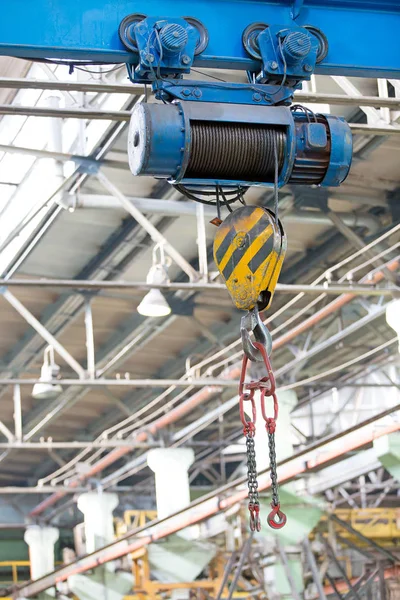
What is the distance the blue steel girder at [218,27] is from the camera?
6512 mm

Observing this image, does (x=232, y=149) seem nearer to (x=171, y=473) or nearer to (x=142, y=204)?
(x=142, y=204)

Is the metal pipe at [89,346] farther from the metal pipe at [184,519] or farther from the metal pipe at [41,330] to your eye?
the metal pipe at [184,519]

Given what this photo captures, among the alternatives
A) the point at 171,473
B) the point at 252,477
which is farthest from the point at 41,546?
the point at 252,477

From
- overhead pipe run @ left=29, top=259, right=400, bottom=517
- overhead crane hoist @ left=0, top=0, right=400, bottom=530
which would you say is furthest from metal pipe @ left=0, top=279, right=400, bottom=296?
overhead crane hoist @ left=0, top=0, right=400, bottom=530

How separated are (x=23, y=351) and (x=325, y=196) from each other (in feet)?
29.4

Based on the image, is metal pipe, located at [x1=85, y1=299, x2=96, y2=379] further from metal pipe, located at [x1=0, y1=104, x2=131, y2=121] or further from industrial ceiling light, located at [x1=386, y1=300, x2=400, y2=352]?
metal pipe, located at [x1=0, y1=104, x2=131, y2=121]

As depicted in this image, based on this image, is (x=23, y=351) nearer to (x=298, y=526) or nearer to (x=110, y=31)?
(x=298, y=526)

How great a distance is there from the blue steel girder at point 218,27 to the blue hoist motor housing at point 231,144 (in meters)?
0.57

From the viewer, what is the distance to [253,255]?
632cm

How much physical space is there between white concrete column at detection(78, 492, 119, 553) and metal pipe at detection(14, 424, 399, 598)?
0.87 meters

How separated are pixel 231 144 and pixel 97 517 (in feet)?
82.3

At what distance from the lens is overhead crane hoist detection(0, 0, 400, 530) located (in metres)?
6.14

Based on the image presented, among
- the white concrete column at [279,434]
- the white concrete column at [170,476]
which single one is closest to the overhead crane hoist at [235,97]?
the white concrete column at [279,434]

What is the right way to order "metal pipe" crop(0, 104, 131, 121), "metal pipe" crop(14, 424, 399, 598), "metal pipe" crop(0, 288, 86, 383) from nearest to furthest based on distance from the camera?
"metal pipe" crop(0, 104, 131, 121) → "metal pipe" crop(14, 424, 399, 598) → "metal pipe" crop(0, 288, 86, 383)
